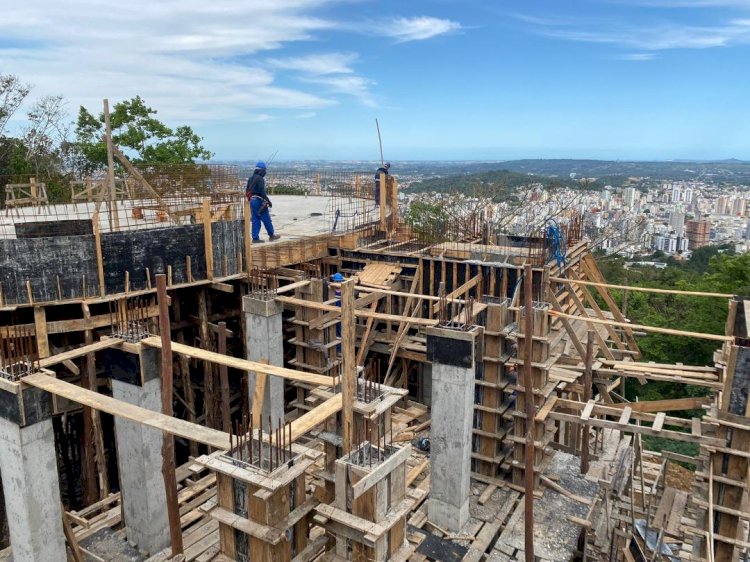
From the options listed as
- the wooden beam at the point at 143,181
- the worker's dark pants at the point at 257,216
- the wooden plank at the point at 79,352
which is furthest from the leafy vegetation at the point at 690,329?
the wooden plank at the point at 79,352

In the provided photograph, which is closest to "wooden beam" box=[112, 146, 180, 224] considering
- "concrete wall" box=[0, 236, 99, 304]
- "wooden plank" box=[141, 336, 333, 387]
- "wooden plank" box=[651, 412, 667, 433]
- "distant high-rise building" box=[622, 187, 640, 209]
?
"concrete wall" box=[0, 236, 99, 304]

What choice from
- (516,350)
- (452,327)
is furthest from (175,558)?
(516,350)

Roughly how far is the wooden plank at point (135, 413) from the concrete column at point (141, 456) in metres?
1.25

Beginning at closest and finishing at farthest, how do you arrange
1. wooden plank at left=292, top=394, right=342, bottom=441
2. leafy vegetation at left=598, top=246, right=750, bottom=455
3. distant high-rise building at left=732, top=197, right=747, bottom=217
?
wooden plank at left=292, top=394, right=342, bottom=441 < leafy vegetation at left=598, top=246, right=750, bottom=455 < distant high-rise building at left=732, top=197, right=747, bottom=217

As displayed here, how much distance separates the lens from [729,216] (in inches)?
3376

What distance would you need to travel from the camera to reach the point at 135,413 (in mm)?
6934

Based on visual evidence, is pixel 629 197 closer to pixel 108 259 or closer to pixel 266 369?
pixel 108 259

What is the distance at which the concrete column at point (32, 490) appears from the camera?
7762mm

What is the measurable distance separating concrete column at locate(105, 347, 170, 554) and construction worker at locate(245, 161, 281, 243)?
296 inches

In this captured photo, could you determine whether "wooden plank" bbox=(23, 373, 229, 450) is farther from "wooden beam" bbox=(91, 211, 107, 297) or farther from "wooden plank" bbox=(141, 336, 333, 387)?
"wooden beam" bbox=(91, 211, 107, 297)

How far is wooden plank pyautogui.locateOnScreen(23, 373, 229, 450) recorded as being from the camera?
6.22 metres

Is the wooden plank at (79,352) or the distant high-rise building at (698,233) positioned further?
the distant high-rise building at (698,233)

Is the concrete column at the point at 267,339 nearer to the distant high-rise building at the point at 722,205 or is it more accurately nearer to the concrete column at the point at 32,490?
the concrete column at the point at 32,490

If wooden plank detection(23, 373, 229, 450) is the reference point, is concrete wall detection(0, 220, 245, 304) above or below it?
above
